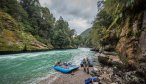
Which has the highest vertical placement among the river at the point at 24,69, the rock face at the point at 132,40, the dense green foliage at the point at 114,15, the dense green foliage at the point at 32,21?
the dense green foliage at the point at 32,21

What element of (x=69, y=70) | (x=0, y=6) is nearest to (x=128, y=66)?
(x=69, y=70)

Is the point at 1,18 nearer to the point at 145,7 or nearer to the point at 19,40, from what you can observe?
the point at 19,40

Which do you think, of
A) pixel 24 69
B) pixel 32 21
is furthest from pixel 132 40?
pixel 32 21

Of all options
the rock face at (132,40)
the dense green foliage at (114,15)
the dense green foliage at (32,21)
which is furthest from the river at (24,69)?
the dense green foliage at (32,21)

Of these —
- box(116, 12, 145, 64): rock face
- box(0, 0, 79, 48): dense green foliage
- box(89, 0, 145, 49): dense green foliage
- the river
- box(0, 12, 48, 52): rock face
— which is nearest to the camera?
box(116, 12, 145, 64): rock face

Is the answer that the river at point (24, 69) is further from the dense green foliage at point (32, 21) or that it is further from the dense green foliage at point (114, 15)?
the dense green foliage at point (32, 21)

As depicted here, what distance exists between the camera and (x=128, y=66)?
13672mm

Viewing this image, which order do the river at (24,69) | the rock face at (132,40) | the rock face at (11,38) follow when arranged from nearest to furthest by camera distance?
the rock face at (132,40)
the river at (24,69)
the rock face at (11,38)

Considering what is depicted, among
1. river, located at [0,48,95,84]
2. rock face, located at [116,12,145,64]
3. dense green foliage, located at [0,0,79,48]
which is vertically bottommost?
river, located at [0,48,95,84]

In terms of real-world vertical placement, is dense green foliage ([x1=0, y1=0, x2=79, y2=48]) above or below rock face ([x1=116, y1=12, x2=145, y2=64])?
above

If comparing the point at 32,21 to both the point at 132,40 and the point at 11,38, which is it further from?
the point at 132,40

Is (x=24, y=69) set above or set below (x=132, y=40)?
below

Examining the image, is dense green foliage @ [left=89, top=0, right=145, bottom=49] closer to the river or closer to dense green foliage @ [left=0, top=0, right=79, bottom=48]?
the river

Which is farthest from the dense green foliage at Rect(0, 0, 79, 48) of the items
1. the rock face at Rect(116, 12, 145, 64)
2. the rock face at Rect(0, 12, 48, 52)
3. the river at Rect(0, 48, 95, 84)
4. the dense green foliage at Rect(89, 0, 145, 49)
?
the rock face at Rect(116, 12, 145, 64)
